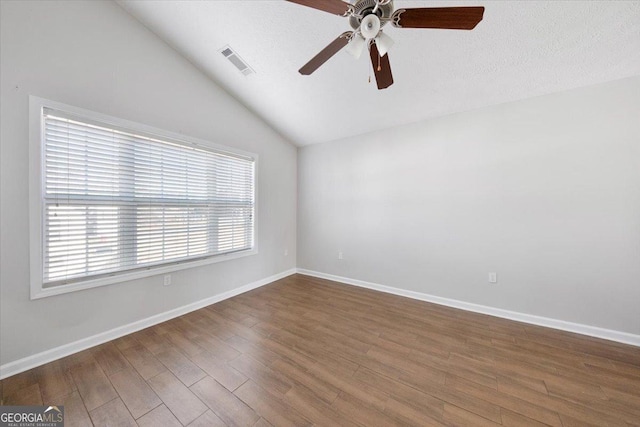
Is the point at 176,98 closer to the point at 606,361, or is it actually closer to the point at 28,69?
the point at 28,69

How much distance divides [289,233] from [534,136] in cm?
383

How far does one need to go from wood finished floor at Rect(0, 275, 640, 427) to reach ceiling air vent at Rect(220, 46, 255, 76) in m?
3.08

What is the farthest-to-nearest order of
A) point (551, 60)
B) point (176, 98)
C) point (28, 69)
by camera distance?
point (176, 98), point (551, 60), point (28, 69)

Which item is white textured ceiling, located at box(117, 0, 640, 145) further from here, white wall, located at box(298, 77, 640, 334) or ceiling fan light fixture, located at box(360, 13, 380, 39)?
ceiling fan light fixture, located at box(360, 13, 380, 39)

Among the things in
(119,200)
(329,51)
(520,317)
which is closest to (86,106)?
(119,200)

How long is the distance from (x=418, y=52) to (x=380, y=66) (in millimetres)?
1019

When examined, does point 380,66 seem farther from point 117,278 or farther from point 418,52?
point 117,278

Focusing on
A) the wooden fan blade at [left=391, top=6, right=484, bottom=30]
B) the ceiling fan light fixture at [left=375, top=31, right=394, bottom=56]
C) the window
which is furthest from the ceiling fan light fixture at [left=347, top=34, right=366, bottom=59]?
the window

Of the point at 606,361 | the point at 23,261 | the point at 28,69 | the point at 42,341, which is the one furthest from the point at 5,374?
the point at 606,361

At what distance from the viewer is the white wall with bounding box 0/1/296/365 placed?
1740 millimetres

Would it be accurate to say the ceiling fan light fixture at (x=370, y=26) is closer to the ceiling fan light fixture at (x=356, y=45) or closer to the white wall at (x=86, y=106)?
the ceiling fan light fixture at (x=356, y=45)

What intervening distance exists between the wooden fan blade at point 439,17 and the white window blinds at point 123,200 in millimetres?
2662

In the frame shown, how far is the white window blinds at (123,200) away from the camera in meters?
1.95

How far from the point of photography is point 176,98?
2.73m
